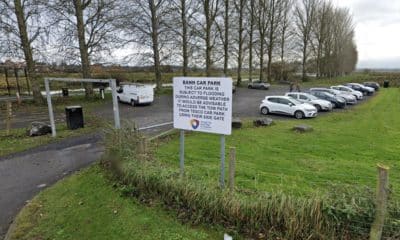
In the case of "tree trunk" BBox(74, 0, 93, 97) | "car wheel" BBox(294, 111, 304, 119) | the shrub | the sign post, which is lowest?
"car wheel" BBox(294, 111, 304, 119)

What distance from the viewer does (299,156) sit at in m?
10.5

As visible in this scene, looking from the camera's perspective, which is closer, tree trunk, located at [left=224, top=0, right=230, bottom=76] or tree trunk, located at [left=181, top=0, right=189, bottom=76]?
tree trunk, located at [left=181, top=0, right=189, bottom=76]

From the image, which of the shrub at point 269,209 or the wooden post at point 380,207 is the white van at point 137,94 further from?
the wooden post at point 380,207

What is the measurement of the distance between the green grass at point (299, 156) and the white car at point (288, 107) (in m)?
2.85

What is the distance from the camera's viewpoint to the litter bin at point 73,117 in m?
13.6

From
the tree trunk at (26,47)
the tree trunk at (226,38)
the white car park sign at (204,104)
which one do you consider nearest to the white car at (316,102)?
the tree trunk at (226,38)

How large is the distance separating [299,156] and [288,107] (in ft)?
35.0

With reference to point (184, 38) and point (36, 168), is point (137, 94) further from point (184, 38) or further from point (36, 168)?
point (36, 168)

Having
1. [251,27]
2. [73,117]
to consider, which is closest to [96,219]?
[73,117]

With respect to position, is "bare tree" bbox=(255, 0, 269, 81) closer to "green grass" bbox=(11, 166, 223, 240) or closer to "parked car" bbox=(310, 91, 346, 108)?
"parked car" bbox=(310, 91, 346, 108)

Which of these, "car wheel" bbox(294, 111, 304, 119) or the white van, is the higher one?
the white van

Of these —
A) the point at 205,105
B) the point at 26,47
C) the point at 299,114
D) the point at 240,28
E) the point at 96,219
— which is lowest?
the point at 299,114

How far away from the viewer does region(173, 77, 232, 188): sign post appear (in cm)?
534

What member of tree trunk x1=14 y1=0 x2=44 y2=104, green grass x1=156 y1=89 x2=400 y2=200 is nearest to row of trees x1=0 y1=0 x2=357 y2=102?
tree trunk x1=14 y1=0 x2=44 y2=104
